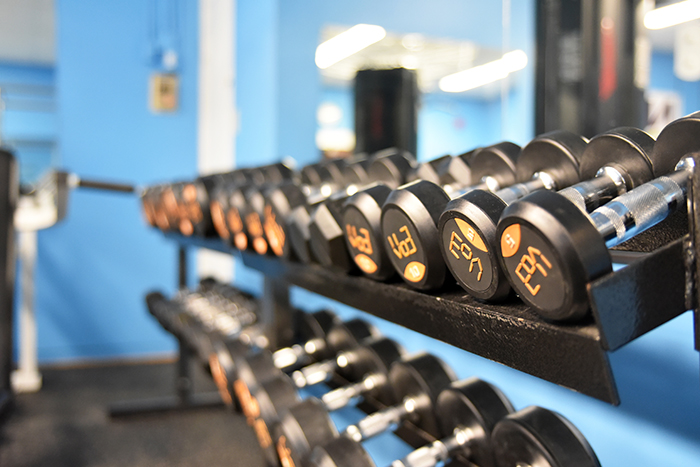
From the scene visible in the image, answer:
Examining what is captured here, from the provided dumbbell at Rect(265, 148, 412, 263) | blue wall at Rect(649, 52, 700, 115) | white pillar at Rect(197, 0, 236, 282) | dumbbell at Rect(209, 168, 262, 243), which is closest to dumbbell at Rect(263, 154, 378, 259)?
dumbbell at Rect(265, 148, 412, 263)

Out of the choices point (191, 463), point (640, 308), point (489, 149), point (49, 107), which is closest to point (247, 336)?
point (191, 463)

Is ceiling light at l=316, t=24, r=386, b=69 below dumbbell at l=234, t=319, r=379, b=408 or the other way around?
the other way around

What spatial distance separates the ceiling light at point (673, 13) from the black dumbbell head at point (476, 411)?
3.81 feet

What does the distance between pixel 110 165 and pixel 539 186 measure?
295cm

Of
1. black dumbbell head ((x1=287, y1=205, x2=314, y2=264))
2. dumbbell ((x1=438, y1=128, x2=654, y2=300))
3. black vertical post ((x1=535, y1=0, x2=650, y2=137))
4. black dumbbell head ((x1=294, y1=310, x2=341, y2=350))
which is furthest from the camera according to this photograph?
black dumbbell head ((x1=294, y1=310, x2=341, y2=350))

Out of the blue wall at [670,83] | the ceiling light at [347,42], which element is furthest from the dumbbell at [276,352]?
the ceiling light at [347,42]

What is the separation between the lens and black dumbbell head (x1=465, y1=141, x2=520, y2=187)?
2.39 feet

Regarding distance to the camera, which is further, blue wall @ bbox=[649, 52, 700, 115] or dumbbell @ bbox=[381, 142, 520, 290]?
blue wall @ bbox=[649, 52, 700, 115]

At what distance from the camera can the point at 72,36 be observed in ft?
9.84

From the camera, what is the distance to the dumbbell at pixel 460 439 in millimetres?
846

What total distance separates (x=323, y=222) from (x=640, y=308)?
42 cm

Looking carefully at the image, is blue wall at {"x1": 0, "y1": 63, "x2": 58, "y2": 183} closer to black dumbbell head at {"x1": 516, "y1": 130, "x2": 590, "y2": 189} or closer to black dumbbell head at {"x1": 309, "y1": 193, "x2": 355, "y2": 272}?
black dumbbell head at {"x1": 309, "y1": 193, "x2": 355, "y2": 272}

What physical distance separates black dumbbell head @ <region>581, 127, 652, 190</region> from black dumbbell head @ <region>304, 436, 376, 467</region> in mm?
561

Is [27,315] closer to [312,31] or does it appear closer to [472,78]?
[312,31]
